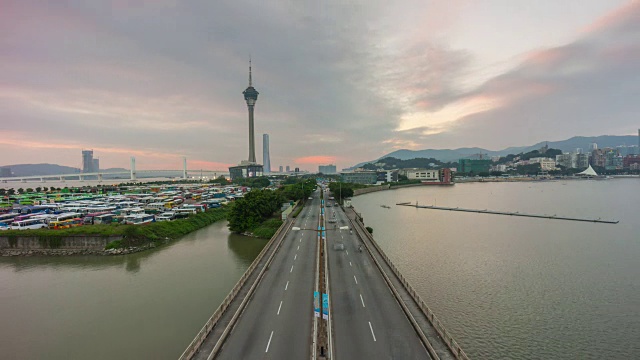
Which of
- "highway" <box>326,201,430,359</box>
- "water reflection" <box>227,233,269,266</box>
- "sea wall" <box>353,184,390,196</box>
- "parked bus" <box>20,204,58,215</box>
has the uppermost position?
"parked bus" <box>20,204,58,215</box>

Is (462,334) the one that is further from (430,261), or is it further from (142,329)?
(142,329)

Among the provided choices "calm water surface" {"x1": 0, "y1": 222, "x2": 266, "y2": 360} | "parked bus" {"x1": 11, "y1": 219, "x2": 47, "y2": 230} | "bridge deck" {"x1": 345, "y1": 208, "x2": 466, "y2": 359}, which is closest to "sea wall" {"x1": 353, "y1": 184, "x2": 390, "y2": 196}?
"calm water surface" {"x1": 0, "y1": 222, "x2": 266, "y2": 360}

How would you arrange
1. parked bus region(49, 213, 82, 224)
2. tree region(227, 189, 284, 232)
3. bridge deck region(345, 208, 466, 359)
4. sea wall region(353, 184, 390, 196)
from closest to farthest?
1. bridge deck region(345, 208, 466, 359)
2. parked bus region(49, 213, 82, 224)
3. tree region(227, 189, 284, 232)
4. sea wall region(353, 184, 390, 196)

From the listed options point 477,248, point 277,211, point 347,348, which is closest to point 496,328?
point 347,348

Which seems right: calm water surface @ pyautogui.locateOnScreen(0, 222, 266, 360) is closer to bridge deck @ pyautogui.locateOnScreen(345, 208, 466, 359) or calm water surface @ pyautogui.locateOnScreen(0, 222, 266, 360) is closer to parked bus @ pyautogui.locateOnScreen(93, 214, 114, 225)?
parked bus @ pyautogui.locateOnScreen(93, 214, 114, 225)

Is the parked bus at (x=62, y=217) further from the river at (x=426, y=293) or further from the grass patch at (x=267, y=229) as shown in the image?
the grass patch at (x=267, y=229)

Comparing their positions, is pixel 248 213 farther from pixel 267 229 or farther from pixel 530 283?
pixel 530 283
